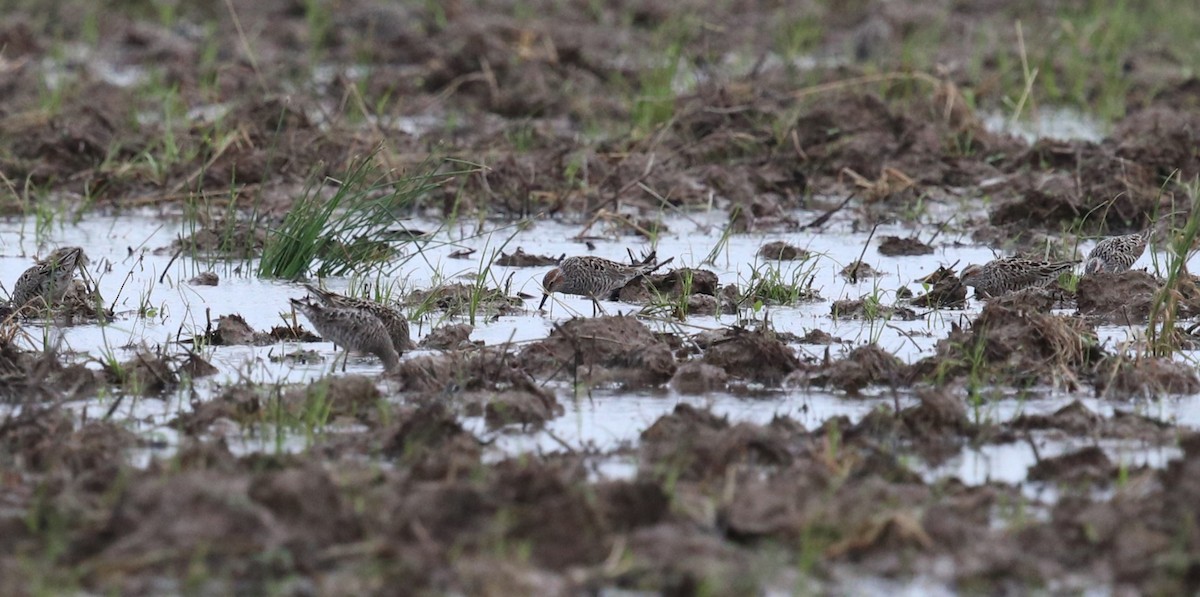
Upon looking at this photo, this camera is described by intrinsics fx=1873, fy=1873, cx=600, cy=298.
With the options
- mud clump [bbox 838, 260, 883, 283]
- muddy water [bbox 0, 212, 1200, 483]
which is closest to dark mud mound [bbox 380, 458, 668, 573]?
muddy water [bbox 0, 212, 1200, 483]

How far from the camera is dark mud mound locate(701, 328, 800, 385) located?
6480 mm

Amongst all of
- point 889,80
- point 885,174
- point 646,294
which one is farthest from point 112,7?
point 646,294

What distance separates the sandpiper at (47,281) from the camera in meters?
7.44

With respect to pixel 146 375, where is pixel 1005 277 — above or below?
above

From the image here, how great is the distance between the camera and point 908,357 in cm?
683

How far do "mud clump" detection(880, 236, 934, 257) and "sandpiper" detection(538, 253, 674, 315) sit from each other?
1648mm

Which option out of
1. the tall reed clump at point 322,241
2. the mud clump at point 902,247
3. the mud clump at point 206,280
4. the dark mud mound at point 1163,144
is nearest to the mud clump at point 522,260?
the tall reed clump at point 322,241

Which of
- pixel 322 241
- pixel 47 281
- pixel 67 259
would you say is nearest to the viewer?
pixel 47 281

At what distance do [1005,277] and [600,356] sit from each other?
87.2 inches

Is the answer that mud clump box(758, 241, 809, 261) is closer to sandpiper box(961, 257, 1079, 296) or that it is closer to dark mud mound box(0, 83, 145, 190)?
sandpiper box(961, 257, 1079, 296)

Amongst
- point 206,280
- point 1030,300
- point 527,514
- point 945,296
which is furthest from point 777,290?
point 527,514

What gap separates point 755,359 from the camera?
6.50 meters

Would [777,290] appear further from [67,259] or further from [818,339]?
[67,259]

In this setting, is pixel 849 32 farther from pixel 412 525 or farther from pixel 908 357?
Result: pixel 412 525
